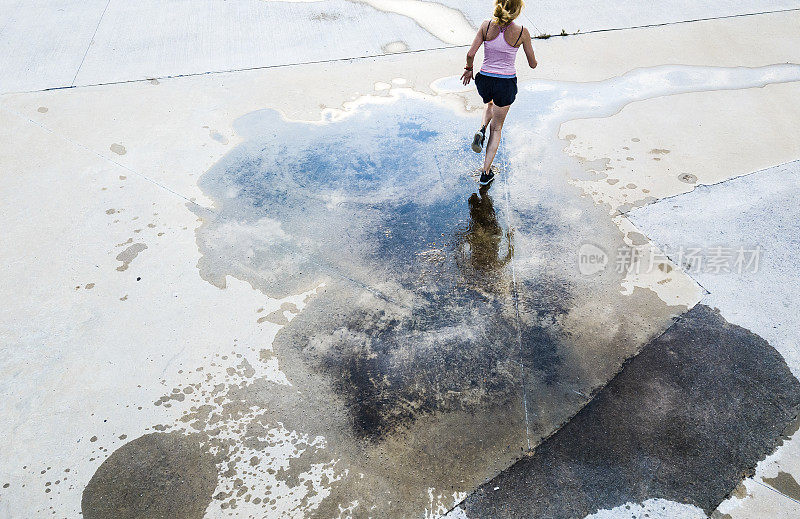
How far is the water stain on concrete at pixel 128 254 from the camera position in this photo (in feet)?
12.3

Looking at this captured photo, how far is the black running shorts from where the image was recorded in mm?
4086

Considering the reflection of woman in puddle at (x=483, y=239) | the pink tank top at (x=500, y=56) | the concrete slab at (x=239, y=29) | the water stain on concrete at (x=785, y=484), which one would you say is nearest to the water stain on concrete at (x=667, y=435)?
the water stain on concrete at (x=785, y=484)

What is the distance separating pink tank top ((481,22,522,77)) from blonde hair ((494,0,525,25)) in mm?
74

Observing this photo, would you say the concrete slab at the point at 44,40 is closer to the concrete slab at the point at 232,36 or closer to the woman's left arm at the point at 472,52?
the concrete slab at the point at 232,36

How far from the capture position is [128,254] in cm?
384

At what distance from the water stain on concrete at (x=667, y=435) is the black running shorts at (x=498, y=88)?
2047mm

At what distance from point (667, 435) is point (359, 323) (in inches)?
69.6

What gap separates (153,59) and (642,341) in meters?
5.84

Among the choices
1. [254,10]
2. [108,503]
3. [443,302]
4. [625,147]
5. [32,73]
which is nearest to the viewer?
[108,503]

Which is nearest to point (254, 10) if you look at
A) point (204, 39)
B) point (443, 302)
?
point (204, 39)

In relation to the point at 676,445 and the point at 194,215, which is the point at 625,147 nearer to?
the point at 676,445

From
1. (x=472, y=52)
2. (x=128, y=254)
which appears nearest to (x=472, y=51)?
(x=472, y=52)

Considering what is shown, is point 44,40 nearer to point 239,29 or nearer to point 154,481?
point 239,29

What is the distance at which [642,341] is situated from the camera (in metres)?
3.20
